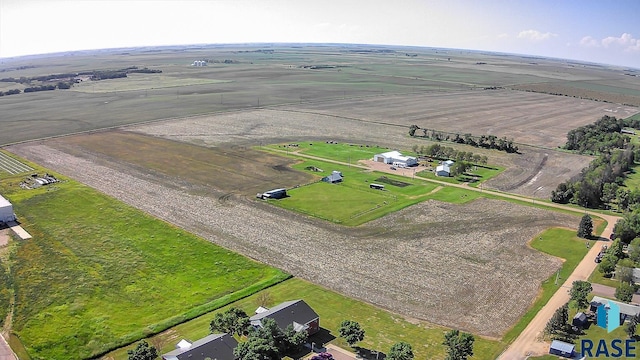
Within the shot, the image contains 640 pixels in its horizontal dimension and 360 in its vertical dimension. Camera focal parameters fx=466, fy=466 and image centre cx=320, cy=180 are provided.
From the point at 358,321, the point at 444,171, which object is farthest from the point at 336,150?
the point at 358,321

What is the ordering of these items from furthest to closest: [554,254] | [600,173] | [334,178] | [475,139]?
[475,139], [334,178], [600,173], [554,254]

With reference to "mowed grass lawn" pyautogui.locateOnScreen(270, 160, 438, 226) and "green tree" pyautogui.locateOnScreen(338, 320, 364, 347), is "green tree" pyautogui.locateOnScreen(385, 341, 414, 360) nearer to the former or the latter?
"green tree" pyautogui.locateOnScreen(338, 320, 364, 347)

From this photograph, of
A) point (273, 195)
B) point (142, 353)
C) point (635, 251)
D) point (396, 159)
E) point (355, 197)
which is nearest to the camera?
point (142, 353)

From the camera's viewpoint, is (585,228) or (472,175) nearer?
Result: (585,228)

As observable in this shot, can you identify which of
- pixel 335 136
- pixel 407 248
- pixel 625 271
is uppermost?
pixel 335 136

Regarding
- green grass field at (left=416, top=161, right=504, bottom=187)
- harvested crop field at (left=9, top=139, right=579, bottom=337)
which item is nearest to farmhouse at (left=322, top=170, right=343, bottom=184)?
green grass field at (left=416, top=161, right=504, bottom=187)

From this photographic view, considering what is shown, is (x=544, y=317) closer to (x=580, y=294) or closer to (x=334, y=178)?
(x=580, y=294)

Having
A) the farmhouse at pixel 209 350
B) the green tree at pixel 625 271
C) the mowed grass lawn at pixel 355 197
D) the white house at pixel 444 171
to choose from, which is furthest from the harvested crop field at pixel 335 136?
the farmhouse at pixel 209 350

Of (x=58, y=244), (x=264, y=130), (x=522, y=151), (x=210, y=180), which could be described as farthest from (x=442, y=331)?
(x=264, y=130)
